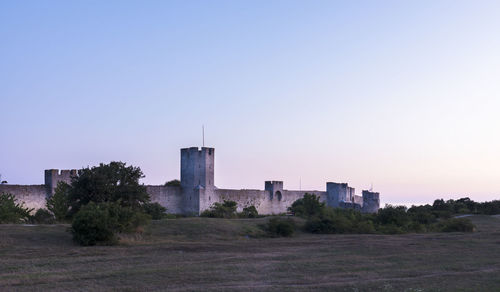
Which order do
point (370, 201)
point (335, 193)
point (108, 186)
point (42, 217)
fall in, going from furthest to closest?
point (370, 201) < point (335, 193) < point (42, 217) < point (108, 186)

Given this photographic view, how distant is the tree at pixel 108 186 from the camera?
25.3 metres

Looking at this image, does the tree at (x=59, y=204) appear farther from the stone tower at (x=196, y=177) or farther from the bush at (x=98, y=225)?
the stone tower at (x=196, y=177)

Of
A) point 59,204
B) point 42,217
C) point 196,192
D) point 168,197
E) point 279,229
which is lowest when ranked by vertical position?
point 279,229

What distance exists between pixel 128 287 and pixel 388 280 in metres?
5.37

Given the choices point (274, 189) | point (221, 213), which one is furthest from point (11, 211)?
point (274, 189)

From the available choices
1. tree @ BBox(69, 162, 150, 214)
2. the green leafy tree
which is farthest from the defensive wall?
tree @ BBox(69, 162, 150, 214)

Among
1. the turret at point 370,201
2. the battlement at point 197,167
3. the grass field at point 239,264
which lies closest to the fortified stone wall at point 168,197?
the battlement at point 197,167

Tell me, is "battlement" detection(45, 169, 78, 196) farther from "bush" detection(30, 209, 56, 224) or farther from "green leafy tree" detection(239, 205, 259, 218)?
"green leafy tree" detection(239, 205, 259, 218)

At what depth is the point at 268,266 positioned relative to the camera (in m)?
14.9

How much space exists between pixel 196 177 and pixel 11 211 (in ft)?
53.1

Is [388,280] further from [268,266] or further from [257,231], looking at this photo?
[257,231]

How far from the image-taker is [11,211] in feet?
91.4

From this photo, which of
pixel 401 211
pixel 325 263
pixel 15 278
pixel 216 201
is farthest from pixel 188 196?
pixel 15 278

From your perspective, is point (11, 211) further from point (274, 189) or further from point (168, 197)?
point (274, 189)
